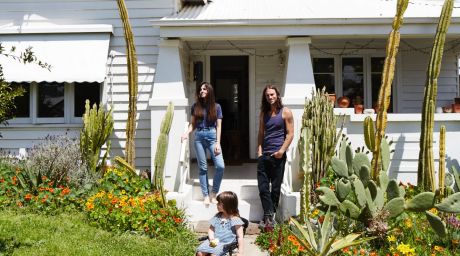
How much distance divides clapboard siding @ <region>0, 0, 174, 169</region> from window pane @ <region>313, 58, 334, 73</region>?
3.67 m

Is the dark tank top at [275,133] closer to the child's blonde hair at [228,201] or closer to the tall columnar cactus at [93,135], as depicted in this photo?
the child's blonde hair at [228,201]

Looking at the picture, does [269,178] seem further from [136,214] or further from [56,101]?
[56,101]

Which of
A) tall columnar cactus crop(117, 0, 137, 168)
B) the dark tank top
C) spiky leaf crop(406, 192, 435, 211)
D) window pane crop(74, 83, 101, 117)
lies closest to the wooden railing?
tall columnar cactus crop(117, 0, 137, 168)

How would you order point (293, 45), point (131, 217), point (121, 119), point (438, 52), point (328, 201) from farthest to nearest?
point (121, 119)
point (293, 45)
point (438, 52)
point (131, 217)
point (328, 201)

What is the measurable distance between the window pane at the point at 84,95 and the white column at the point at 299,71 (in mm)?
4011

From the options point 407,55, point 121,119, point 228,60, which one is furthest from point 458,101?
point 121,119

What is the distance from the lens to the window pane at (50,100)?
888 cm

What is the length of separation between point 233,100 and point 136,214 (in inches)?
222

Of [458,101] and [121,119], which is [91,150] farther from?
[458,101]

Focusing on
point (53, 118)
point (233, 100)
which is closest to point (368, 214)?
point (233, 100)

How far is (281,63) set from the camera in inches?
396

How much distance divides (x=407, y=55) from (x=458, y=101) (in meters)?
1.81

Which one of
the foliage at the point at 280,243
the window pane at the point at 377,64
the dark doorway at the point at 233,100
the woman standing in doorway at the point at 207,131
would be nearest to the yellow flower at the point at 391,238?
the foliage at the point at 280,243

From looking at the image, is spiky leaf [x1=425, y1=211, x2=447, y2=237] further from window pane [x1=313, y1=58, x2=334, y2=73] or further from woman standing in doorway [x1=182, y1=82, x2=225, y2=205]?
window pane [x1=313, y1=58, x2=334, y2=73]
